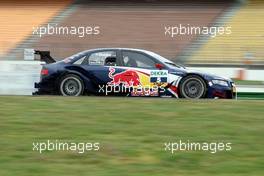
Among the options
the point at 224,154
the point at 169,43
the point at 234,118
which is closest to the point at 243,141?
the point at 224,154

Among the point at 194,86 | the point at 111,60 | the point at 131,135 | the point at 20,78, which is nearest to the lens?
the point at 131,135

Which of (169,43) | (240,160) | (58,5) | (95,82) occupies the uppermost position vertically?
(58,5)

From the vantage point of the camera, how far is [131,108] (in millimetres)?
7941

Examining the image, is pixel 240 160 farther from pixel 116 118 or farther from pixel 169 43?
pixel 169 43

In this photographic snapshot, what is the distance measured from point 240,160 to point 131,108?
8.14 ft

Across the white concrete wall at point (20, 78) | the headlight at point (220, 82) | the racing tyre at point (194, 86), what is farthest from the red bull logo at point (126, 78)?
the white concrete wall at point (20, 78)

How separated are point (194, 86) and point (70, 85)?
2.62m

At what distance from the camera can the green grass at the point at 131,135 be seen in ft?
18.3

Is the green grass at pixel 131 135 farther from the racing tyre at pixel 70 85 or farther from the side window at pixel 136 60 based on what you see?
the side window at pixel 136 60

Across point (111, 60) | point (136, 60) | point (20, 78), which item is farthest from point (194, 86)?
point (20, 78)

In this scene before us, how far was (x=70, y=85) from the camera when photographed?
11867 mm

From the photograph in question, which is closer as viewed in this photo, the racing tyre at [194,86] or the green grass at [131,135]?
the green grass at [131,135]

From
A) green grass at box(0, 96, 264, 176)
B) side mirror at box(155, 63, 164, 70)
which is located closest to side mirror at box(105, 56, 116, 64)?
side mirror at box(155, 63, 164, 70)

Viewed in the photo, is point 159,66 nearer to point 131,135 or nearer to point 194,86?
point 194,86
